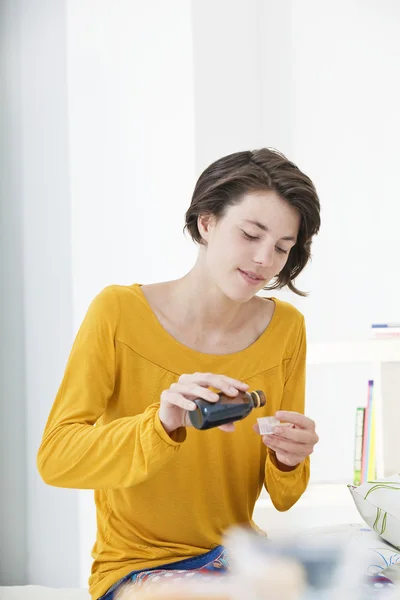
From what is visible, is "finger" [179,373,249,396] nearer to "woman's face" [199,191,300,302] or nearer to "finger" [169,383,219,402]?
"finger" [169,383,219,402]

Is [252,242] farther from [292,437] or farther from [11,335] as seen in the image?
[11,335]

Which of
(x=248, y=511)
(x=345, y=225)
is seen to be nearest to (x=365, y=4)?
(x=345, y=225)

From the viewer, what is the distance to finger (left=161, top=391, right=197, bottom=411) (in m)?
1.03

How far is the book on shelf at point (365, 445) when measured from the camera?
227 centimetres

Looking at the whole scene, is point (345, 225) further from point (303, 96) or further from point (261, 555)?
point (261, 555)

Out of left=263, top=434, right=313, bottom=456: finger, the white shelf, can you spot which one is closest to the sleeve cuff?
left=263, top=434, right=313, bottom=456: finger

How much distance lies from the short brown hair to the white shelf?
696mm

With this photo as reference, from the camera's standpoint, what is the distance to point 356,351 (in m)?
2.06

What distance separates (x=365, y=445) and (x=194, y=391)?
1404 millimetres

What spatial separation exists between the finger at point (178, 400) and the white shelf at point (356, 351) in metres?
1.09

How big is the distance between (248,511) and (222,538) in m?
0.10

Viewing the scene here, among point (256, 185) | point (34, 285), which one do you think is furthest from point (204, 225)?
point (34, 285)

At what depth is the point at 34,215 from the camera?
2.38 m

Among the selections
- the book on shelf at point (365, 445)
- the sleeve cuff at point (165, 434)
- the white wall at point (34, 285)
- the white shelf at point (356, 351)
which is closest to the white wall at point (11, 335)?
the white wall at point (34, 285)
